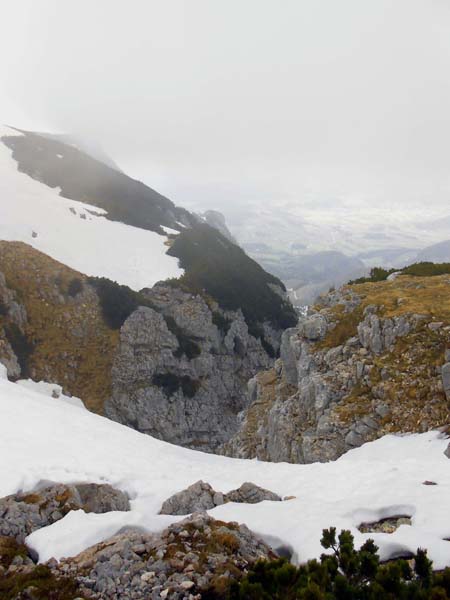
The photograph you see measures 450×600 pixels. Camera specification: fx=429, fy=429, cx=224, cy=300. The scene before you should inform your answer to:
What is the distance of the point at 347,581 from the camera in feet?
23.5

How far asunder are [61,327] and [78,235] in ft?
73.4

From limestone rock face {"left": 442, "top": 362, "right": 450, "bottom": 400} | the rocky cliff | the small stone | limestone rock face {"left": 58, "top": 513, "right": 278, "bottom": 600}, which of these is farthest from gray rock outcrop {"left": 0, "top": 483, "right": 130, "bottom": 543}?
the rocky cliff

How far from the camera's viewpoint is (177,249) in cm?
8681

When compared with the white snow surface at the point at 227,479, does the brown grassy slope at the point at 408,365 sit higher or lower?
higher

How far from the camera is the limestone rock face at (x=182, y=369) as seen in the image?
6150 cm

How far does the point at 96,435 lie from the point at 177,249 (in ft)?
214

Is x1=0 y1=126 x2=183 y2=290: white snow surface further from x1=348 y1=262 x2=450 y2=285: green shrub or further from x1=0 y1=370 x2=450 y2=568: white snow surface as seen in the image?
x1=0 y1=370 x2=450 y2=568: white snow surface

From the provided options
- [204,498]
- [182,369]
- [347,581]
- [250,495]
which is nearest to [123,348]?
[182,369]

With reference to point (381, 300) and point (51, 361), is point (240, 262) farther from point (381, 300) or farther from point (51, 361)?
point (381, 300)

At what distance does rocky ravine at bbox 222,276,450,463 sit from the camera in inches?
892

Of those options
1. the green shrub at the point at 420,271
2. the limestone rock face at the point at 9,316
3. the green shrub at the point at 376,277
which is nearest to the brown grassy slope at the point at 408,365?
the green shrub at the point at 420,271

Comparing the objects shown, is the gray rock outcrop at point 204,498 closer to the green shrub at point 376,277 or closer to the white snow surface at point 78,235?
the green shrub at point 376,277

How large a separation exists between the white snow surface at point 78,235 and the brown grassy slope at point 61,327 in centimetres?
587

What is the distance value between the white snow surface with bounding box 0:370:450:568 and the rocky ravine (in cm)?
217
